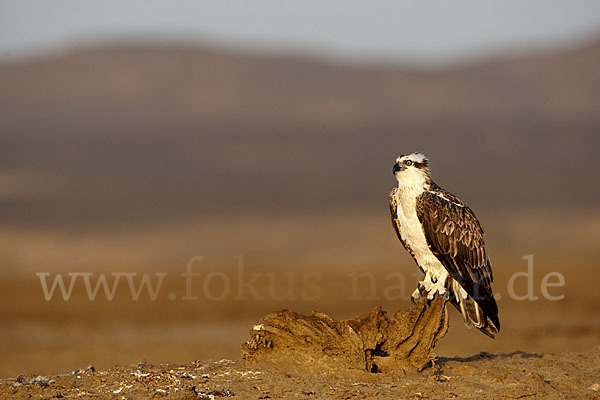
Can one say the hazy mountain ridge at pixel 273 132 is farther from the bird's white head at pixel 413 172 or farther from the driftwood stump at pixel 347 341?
the driftwood stump at pixel 347 341

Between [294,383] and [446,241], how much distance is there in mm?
2715

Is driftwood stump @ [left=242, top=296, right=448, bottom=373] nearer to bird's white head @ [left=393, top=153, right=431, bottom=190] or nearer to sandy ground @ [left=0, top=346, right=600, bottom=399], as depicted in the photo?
sandy ground @ [left=0, top=346, right=600, bottom=399]

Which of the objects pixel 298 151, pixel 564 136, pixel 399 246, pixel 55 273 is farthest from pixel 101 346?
pixel 564 136

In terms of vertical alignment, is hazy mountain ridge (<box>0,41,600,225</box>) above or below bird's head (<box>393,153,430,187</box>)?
above

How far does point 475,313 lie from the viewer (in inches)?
468

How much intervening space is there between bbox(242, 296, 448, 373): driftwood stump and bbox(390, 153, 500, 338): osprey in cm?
61

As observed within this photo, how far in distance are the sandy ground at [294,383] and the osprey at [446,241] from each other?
78 cm

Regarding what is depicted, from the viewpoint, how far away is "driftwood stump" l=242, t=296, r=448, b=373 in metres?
10.8

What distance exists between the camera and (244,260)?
3725 cm

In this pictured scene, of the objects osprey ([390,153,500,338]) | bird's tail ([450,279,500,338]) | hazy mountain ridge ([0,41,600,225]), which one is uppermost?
hazy mountain ridge ([0,41,600,225])

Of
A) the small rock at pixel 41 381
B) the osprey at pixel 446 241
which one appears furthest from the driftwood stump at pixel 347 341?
the small rock at pixel 41 381

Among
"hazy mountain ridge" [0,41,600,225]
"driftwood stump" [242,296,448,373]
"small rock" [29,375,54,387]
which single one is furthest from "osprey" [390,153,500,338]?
"hazy mountain ridge" [0,41,600,225]

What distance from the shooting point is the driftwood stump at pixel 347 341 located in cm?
1077

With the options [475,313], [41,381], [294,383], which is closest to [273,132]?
[475,313]
